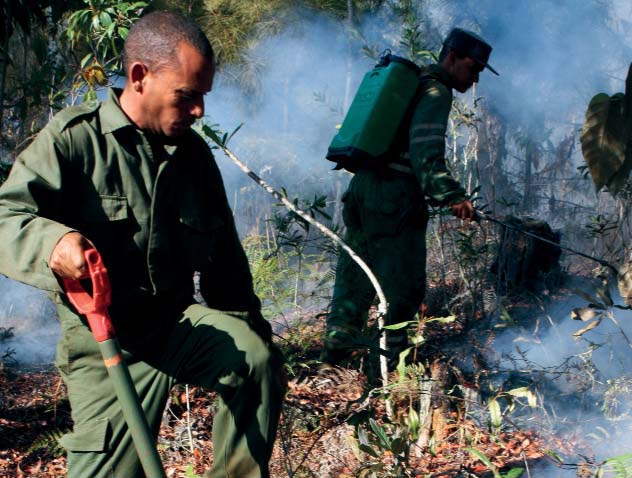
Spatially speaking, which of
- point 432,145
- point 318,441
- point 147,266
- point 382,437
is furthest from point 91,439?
point 432,145

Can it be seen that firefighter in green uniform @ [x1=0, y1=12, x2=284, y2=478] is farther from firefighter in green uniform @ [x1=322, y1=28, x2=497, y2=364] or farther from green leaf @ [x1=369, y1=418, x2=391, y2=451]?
firefighter in green uniform @ [x1=322, y1=28, x2=497, y2=364]

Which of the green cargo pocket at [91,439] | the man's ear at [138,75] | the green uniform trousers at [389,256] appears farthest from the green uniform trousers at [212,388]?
the green uniform trousers at [389,256]

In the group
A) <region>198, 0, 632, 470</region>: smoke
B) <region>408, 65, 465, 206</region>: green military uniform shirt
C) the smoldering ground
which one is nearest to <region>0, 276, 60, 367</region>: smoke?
the smoldering ground

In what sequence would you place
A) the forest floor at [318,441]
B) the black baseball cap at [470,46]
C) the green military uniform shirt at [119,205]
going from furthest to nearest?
1. the black baseball cap at [470,46]
2. the forest floor at [318,441]
3. the green military uniform shirt at [119,205]

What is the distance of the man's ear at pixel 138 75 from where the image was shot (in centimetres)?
245

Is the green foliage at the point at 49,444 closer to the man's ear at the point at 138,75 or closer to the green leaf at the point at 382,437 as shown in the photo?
the green leaf at the point at 382,437

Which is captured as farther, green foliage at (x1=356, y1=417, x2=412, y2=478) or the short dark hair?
green foliage at (x1=356, y1=417, x2=412, y2=478)

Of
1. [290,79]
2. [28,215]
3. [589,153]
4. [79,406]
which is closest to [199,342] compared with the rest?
[79,406]

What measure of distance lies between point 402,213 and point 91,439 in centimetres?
240

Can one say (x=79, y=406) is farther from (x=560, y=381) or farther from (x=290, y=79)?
(x=290, y=79)

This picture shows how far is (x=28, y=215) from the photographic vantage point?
209 centimetres

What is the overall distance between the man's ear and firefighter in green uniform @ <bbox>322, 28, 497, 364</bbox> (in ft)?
6.61

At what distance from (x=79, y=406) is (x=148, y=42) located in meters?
1.19

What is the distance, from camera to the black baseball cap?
4277 mm
